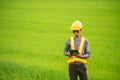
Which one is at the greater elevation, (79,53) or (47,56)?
(79,53)

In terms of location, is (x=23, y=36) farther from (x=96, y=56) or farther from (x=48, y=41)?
(x=96, y=56)

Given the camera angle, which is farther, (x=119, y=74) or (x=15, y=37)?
(x=15, y=37)

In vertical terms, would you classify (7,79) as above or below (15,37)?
below

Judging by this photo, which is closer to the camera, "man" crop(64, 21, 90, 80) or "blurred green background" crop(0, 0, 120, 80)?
"man" crop(64, 21, 90, 80)

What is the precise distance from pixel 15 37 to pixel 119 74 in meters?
8.01

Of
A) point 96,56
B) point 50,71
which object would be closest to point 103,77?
point 50,71

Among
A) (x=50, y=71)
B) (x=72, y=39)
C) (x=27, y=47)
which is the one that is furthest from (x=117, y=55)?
(x=72, y=39)

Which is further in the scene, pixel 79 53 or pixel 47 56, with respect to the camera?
pixel 47 56

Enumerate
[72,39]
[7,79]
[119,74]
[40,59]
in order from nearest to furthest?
[72,39], [7,79], [119,74], [40,59]

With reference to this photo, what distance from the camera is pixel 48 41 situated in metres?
14.1

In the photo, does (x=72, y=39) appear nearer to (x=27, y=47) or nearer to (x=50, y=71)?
(x=50, y=71)

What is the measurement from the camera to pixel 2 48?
12.4m

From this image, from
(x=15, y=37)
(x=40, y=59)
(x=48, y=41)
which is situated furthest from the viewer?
(x=15, y=37)

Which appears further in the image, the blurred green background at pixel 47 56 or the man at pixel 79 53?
the blurred green background at pixel 47 56
